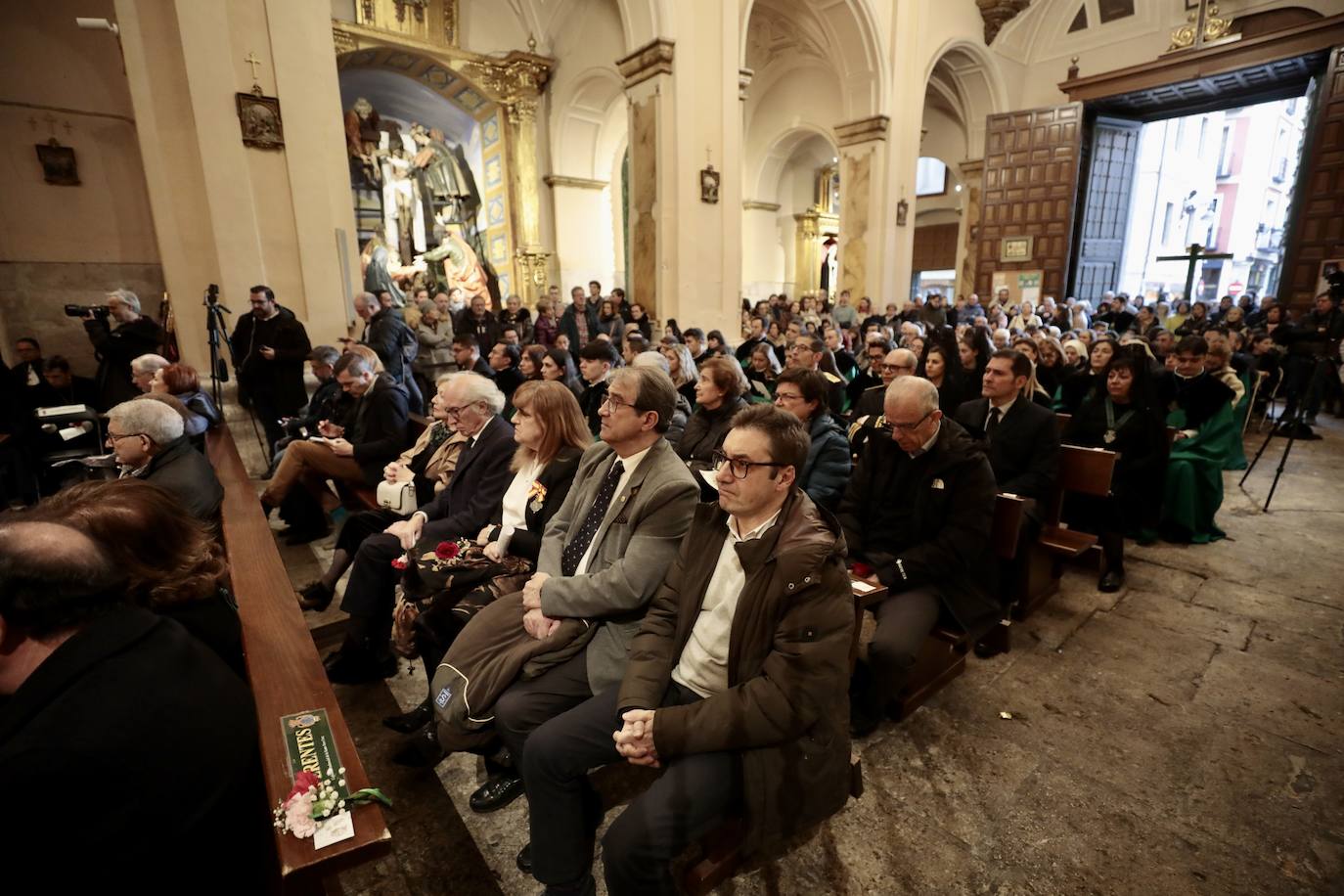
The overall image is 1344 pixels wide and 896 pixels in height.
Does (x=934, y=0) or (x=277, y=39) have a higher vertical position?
(x=934, y=0)

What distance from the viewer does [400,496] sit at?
3.10 metres

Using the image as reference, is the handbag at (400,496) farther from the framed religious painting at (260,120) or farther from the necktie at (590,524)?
the framed religious painting at (260,120)

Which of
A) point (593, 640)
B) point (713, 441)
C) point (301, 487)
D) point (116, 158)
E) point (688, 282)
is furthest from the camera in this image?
point (688, 282)

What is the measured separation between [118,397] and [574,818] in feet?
21.5

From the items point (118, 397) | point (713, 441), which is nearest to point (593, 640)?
point (713, 441)

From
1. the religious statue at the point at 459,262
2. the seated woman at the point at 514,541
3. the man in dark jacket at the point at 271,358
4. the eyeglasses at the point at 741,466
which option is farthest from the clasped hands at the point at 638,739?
the religious statue at the point at 459,262

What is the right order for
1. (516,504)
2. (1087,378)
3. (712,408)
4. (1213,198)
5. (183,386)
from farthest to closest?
(1213,198)
(1087,378)
(183,386)
(712,408)
(516,504)

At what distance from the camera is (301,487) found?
14.3 ft

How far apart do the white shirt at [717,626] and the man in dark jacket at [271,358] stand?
5459 mm

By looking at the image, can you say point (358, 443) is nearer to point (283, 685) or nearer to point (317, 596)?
point (317, 596)

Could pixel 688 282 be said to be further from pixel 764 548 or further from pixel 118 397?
pixel 764 548

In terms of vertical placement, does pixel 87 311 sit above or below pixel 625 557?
above

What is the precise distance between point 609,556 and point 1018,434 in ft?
8.04

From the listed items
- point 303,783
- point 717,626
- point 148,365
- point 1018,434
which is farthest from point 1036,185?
point 303,783
